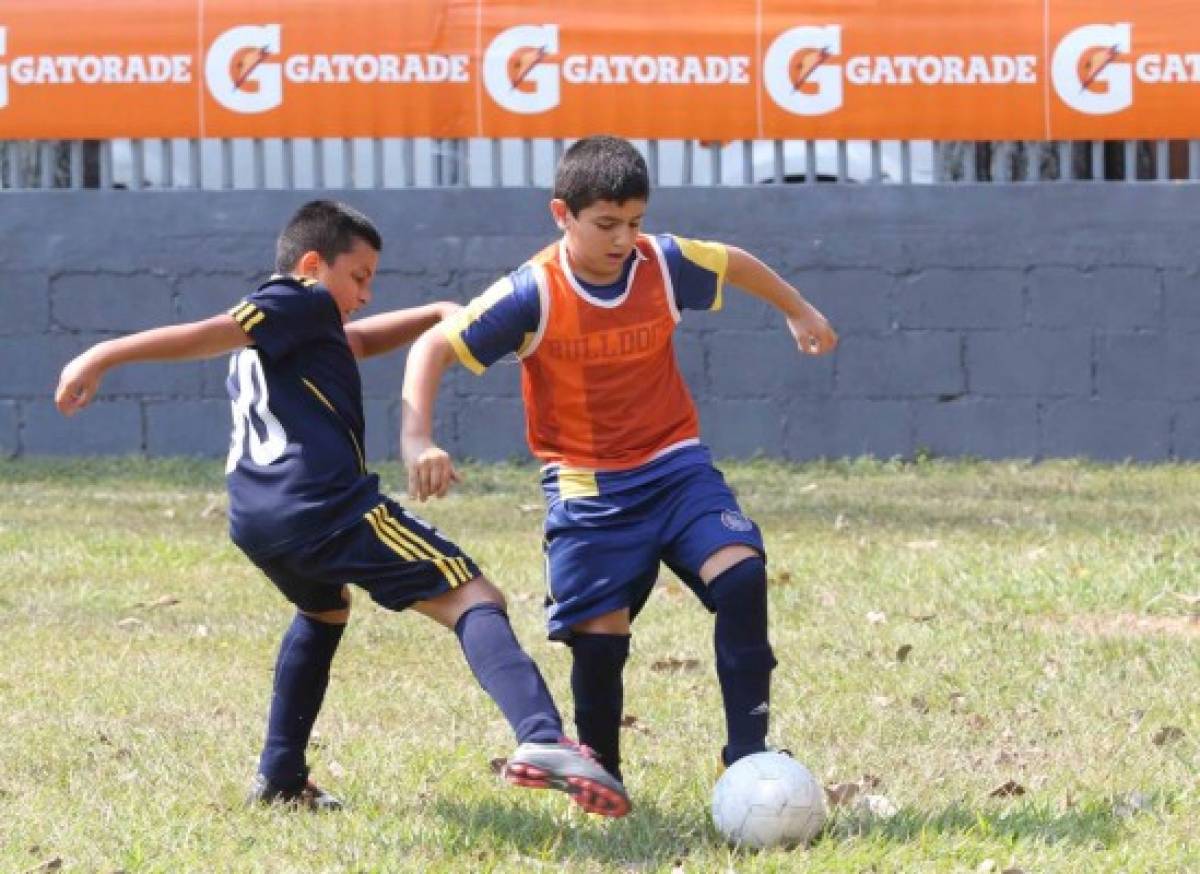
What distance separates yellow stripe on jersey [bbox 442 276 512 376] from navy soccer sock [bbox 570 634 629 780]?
0.66m

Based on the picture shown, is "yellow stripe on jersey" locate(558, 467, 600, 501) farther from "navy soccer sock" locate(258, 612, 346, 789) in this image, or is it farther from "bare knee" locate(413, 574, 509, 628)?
"navy soccer sock" locate(258, 612, 346, 789)

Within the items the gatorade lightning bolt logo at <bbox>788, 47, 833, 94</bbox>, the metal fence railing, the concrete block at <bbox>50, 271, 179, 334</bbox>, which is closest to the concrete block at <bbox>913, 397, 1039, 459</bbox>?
the metal fence railing

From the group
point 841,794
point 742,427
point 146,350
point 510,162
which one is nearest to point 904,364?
point 742,427

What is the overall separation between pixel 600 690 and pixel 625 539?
13.8 inches

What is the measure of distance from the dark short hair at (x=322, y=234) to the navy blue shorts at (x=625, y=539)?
29.0 inches

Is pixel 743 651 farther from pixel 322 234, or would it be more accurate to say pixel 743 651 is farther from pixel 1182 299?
pixel 1182 299

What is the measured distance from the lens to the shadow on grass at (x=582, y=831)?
16.1 feet

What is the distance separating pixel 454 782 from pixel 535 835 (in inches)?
21.4

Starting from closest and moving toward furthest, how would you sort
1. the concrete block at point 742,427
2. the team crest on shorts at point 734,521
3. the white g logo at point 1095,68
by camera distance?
the team crest on shorts at point 734,521, the white g logo at point 1095,68, the concrete block at point 742,427

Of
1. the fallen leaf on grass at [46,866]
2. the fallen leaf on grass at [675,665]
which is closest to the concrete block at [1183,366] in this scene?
the fallen leaf on grass at [675,665]

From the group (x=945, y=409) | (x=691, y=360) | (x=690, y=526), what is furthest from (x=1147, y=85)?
(x=690, y=526)

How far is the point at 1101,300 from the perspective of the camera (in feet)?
38.9

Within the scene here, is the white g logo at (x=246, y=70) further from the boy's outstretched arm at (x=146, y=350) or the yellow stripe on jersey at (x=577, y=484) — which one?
the boy's outstretched arm at (x=146, y=350)

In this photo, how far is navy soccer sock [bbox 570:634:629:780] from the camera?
5.32 m
